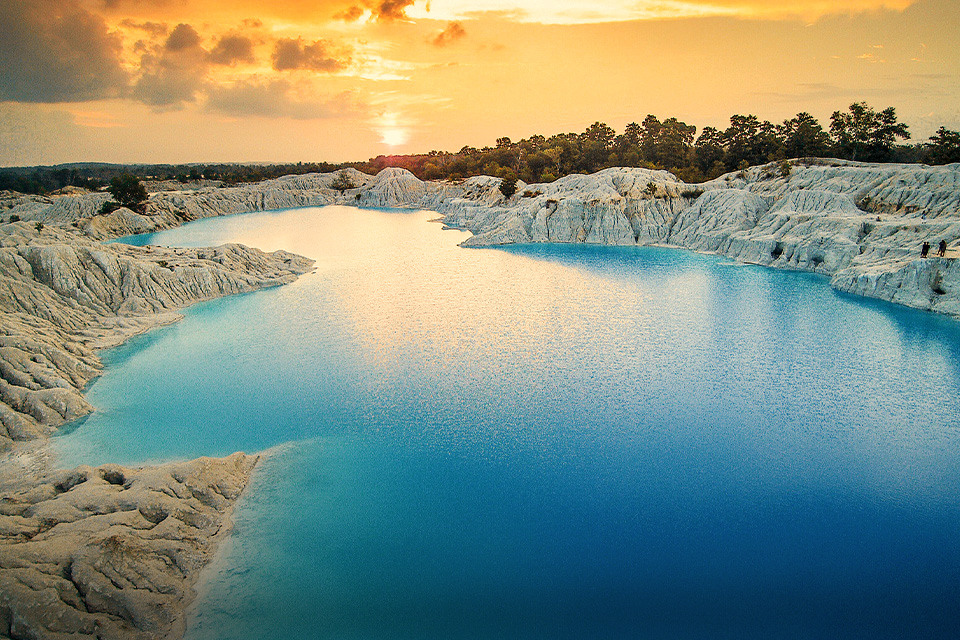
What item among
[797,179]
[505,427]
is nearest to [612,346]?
[505,427]

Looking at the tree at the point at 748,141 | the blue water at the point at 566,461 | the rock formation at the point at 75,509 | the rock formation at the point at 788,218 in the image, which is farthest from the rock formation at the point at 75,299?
the tree at the point at 748,141

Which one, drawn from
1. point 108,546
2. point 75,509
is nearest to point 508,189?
point 75,509

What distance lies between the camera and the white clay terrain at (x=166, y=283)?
496 inches

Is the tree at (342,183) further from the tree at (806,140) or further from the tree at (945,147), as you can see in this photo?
the tree at (945,147)

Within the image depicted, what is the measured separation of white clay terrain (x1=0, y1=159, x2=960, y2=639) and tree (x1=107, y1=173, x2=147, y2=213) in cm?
269

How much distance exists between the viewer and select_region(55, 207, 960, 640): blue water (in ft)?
43.7

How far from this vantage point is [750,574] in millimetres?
14125

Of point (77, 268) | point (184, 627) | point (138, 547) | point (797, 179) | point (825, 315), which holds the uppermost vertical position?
point (797, 179)

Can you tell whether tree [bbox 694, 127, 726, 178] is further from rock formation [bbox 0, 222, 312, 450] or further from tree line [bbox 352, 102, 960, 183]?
rock formation [bbox 0, 222, 312, 450]

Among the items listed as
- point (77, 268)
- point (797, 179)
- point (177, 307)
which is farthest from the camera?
point (797, 179)

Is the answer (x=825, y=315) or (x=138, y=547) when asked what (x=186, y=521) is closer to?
(x=138, y=547)

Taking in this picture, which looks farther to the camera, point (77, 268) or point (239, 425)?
point (77, 268)

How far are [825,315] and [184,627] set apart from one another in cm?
4150

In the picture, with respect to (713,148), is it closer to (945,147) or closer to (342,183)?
(945,147)
